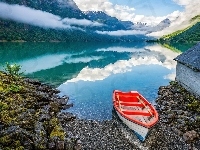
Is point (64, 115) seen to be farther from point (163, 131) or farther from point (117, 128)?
point (163, 131)

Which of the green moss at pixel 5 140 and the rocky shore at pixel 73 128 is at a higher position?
the green moss at pixel 5 140

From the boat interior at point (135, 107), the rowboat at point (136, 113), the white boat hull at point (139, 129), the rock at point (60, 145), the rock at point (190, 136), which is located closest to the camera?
the rock at point (60, 145)

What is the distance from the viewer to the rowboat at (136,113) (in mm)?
18375

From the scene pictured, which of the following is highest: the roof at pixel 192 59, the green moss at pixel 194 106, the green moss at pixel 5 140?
the roof at pixel 192 59

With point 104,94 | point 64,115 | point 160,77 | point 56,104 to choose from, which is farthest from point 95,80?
point 64,115

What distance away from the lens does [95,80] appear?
4266 centimetres

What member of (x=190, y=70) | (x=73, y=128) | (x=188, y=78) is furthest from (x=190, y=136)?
(x=188, y=78)

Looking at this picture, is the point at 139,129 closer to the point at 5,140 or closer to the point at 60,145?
the point at 60,145

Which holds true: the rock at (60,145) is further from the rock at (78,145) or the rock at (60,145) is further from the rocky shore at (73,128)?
the rock at (78,145)

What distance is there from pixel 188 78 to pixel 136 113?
12711 millimetres

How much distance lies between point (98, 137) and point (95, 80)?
23276 millimetres

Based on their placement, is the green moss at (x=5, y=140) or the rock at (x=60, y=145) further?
the rock at (x=60, y=145)

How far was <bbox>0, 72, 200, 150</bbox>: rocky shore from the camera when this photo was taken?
52.3 ft

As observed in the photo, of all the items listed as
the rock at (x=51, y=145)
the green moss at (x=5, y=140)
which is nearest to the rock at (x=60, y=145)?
the rock at (x=51, y=145)
